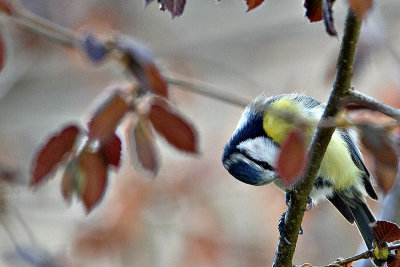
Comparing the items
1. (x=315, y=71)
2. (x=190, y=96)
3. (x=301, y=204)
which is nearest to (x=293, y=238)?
(x=301, y=204)

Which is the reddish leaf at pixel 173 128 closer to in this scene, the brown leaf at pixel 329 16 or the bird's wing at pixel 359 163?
the brown leaf at pixel 329 16

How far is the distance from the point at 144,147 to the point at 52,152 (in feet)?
0.48

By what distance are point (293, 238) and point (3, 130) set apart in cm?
318

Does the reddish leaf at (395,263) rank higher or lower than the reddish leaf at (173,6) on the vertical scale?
lower

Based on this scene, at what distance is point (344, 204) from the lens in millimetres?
1745

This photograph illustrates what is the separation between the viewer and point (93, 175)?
0.98 m

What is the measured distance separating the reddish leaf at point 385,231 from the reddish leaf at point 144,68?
38cm

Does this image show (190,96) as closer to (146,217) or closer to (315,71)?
(146,217)

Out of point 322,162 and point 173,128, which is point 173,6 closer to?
point 173,128

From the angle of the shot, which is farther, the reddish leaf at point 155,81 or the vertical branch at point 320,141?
→ the reddish leaf at point 155,81

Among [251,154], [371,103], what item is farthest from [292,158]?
[251,154]

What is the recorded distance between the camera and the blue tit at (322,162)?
1499mm

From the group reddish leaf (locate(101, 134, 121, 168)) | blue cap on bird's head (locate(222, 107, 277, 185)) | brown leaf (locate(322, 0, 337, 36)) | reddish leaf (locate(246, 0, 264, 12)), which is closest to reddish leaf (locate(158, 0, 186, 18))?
reddish leaf (locate(246, 0, 264, 12))

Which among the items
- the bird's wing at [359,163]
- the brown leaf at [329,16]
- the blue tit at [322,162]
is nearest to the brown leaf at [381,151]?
the brown leaf at [329,16]
